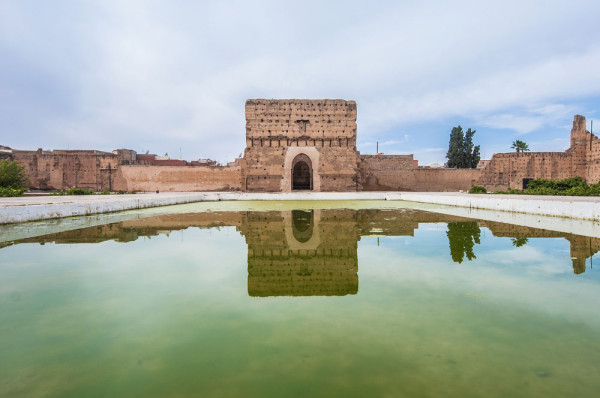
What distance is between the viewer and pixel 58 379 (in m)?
1.75

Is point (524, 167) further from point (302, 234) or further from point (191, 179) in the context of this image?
point (302, 234)

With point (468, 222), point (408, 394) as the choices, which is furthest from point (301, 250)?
point (468, 222)

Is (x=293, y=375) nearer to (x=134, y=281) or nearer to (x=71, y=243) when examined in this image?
(x=134, y=281)

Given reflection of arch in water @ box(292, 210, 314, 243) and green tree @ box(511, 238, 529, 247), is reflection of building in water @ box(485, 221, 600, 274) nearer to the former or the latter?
green tree @ box(511, 238, 529, 247)

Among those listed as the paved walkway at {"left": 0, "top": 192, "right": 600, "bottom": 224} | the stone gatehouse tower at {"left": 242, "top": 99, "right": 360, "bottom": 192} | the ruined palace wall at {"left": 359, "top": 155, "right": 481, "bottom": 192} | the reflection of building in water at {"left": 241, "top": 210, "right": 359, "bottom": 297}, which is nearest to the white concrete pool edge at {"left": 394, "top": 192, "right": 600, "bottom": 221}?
the paved walkway at {"left": 0, "top": 192, "right": 600, "bottom": 224}

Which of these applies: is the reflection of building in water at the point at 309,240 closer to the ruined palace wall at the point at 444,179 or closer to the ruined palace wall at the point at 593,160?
the ruined palace wall at the point at 444,179

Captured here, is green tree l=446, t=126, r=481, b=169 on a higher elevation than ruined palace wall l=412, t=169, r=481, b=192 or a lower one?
higher

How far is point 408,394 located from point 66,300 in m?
2.84

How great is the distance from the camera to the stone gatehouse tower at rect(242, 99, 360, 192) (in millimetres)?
22719

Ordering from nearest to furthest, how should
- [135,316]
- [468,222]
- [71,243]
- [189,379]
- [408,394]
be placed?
[408,394]
[189,379]
[135,316]
[71,243]
[468,222]

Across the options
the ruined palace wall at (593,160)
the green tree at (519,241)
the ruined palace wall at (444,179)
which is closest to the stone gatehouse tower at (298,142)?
the ruined palace wall at (444,179)

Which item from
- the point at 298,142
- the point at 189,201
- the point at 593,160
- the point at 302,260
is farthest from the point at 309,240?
the point at 593,160

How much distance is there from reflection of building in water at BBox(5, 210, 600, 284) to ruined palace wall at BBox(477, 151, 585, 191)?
23254mm

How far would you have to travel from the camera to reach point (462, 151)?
32.0 metres
